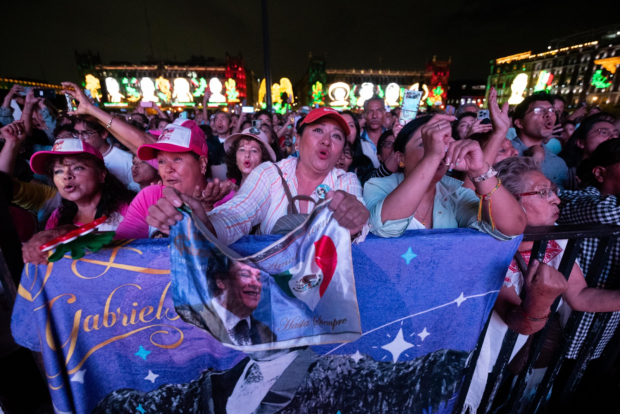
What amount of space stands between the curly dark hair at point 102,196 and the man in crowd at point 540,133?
474cm

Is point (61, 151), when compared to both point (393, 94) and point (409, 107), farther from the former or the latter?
point (393, 94)

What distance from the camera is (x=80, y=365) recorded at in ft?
4.46

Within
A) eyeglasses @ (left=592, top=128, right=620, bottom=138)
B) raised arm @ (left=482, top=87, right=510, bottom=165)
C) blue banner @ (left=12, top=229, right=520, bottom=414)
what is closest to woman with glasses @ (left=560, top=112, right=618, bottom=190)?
eyeglasses @ (left=592, top=128, right=620, bottom=138)

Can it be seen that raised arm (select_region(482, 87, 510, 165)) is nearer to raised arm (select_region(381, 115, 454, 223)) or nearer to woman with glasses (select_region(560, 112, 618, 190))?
raised arm (select_region(381, 115, 454, 223))

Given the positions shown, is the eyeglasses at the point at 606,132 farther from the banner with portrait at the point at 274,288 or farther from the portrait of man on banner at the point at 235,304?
the portrait of man on banner at the point at 235,304

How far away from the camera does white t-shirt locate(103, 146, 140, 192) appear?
3643 mm

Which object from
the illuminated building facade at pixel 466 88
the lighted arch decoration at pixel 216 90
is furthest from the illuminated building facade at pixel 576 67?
the lighted arch decoration at pixel 216 90

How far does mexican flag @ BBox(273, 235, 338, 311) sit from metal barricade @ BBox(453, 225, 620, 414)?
45.4 inches

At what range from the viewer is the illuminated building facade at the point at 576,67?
158ft

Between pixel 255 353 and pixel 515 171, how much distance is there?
2.15 meters

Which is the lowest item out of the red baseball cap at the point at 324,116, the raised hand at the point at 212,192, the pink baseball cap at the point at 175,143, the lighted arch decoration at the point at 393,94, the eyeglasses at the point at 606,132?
the raised hand at the point at 212,192

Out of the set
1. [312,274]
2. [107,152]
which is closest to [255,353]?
[312,274]

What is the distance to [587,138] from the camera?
3566 millimetres

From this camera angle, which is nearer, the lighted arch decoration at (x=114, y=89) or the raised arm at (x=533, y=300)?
the raised arm at (x=533, y=300)
